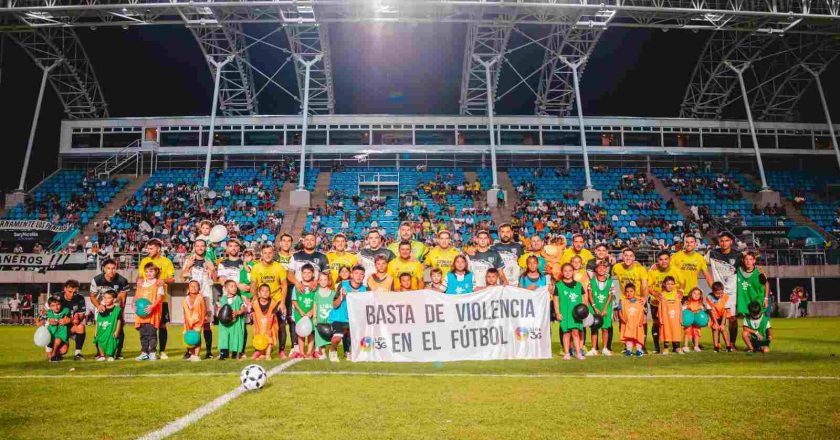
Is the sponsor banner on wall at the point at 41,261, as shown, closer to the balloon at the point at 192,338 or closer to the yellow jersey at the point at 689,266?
the balloon at the point at 192,338

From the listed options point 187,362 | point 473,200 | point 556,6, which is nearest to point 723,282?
point 187,362

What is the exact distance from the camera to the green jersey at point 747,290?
1089cm

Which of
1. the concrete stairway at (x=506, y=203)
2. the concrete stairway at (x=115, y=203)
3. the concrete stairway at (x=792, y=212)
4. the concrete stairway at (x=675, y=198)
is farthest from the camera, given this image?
the concrete stairway at (x=792, y=212)

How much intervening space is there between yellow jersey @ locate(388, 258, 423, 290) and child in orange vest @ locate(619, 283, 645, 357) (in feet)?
12.6

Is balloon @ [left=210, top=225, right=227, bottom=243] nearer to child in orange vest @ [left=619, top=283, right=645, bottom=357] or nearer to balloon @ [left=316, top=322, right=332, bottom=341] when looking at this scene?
balloon @ [left=316, top=322, right=332, bottom=341]

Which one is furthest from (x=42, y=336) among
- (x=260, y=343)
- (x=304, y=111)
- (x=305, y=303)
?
(x=304, y=111)

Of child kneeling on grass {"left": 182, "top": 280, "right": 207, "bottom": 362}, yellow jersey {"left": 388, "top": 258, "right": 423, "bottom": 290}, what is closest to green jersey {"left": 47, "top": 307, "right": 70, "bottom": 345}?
child kneeling on grass {"left": 182, "top": 280, "right": 207, "bottom": 362}

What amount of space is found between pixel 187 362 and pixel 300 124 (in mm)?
31579

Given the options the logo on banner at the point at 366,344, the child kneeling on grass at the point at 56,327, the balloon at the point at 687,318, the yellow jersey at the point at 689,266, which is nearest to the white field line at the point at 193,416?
the logo on banner at the point at 366,344

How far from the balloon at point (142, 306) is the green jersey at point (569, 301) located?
7330 millimetres

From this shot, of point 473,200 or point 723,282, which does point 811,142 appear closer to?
point 473,200

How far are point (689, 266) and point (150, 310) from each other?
33.4 feet

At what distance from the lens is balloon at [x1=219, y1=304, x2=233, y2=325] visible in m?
10.2

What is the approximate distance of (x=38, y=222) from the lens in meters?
Result: 29.0
